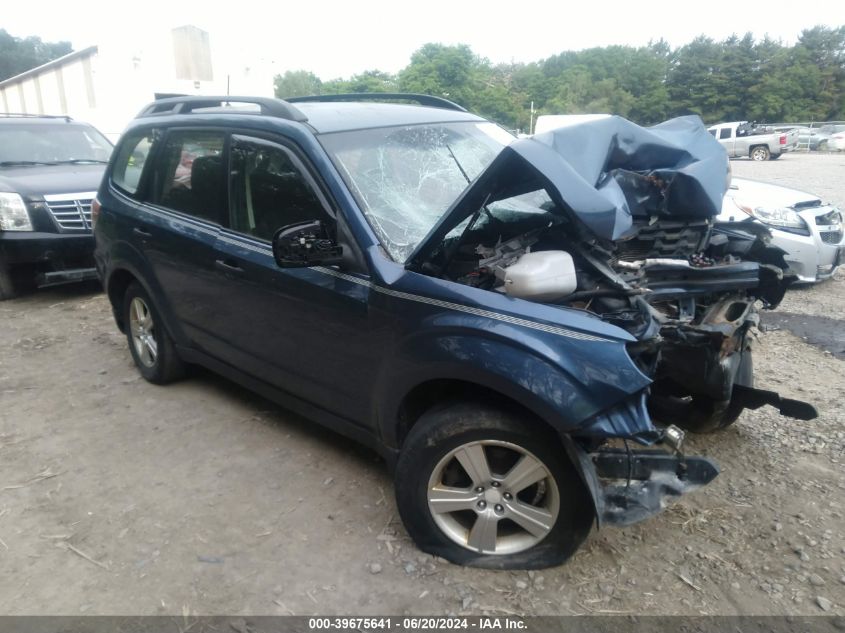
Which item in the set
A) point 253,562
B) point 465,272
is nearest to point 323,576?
point 253,562

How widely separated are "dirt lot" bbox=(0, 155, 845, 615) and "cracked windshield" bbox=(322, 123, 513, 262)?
4.47 ft

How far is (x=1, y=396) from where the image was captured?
459 centimetres

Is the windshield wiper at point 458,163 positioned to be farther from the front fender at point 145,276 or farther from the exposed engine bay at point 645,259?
the front fender at point 145,276

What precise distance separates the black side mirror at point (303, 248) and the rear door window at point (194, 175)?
3.17ft

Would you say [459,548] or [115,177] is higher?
[115,177]

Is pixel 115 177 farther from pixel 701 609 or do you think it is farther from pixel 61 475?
pixel 701 609

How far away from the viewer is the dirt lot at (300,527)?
2553 mm

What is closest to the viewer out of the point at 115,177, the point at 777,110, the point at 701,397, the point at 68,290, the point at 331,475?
the point at 701,397

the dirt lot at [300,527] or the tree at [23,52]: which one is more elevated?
the tree at [23,52]

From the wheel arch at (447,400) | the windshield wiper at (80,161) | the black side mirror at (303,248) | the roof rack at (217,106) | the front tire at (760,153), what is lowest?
the front tire at (760,153)

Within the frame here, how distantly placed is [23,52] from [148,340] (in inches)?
3622

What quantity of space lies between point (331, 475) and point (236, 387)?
1.48m

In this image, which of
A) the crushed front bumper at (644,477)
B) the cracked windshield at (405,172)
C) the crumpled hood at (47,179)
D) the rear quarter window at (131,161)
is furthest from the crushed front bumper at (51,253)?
the crushed front bumper at (644,477)

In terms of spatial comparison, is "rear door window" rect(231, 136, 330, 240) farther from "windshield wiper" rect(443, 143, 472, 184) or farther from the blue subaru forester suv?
"windshield wiper" rect(443, 143, 472, 184)
